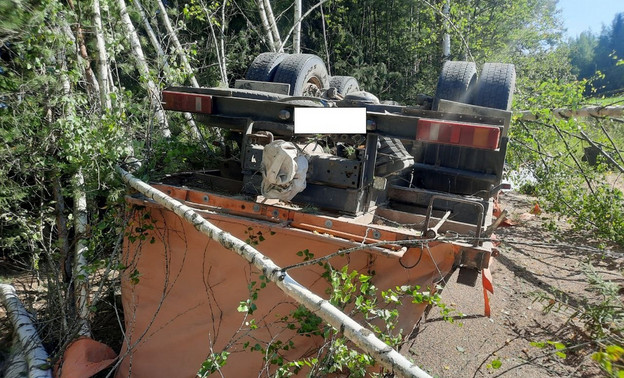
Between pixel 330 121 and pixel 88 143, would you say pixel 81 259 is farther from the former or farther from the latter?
pixel 330 121

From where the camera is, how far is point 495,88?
4453 millimetres

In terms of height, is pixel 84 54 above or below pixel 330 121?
above

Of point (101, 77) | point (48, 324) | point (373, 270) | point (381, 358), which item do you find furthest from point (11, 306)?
point (381, 358)

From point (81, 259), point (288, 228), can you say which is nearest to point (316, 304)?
point (288, 228)

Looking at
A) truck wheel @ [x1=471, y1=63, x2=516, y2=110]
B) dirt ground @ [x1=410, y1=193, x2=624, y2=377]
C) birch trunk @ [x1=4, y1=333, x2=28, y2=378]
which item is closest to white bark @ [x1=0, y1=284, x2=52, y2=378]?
birch trunk @ [x1=4, y1=333, x2=28, y2=378]

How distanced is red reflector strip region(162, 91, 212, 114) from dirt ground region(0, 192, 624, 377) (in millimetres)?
2446

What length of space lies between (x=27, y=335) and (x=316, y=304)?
2903 mm

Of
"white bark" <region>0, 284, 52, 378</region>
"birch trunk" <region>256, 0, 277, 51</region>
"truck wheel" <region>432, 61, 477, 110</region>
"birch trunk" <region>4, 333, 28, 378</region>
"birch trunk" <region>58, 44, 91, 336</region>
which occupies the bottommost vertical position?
"birch trunk" <region>4, 333, 28, 378</region>

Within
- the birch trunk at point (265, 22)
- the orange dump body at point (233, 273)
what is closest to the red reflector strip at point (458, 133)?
the orange dump body at point (233, 273)

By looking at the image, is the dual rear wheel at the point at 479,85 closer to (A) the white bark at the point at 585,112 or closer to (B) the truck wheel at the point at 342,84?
(B) the truck wheel at the point at 342,84

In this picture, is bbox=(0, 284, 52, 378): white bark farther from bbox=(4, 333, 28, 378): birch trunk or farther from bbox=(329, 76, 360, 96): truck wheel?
bbox=(329, 76, 360, 96): truck wheel

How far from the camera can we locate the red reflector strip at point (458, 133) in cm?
298

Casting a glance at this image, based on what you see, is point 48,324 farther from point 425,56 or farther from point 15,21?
point 425,56

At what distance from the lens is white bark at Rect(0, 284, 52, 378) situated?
344 centimetres
